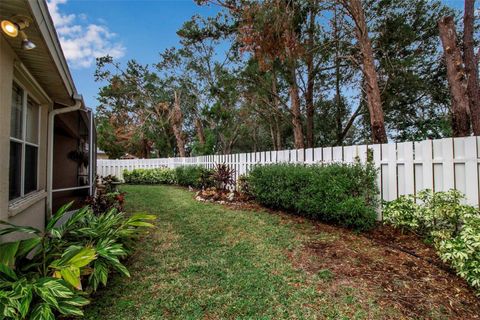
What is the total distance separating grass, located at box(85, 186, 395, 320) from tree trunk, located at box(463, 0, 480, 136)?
3.32 m

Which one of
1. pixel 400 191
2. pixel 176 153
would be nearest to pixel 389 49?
pixel 400 191

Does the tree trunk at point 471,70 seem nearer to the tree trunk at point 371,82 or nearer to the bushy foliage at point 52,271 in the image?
the tree trunk at point 371,82

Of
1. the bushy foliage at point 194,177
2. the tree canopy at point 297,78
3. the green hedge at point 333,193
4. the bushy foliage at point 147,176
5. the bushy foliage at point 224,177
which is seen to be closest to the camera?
the green hedge at point 333,193

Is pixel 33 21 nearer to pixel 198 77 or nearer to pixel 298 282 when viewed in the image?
pixel 298 282

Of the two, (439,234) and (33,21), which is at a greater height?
(33,21)

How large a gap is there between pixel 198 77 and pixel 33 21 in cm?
1767

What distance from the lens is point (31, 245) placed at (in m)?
2.10

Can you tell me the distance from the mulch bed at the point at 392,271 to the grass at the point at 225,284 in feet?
0.42

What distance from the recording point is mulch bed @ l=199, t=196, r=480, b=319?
215 cm

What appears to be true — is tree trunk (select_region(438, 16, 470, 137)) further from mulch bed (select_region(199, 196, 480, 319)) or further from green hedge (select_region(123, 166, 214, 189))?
green hedge (select_region(123, 166, 214, 189))

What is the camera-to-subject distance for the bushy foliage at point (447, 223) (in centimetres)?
229

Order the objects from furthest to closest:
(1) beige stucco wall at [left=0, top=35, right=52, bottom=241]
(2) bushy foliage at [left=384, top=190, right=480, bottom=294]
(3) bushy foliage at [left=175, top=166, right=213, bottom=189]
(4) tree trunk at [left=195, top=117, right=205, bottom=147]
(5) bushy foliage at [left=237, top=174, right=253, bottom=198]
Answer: (4) tree trunk at [left=195, top=117, right=205, bottom=147] < (3) bushy foliage at [left=175, top=166, right=213, bottom=189] < (5) bushy foliage at [left=237, top=174, right=253, bottom=198] < (2) bushy foliage at [left=384, top=190, right=480, bottom=294] < (1) beige stucco wall at [left=0, top=35, right=52, bottom=241]

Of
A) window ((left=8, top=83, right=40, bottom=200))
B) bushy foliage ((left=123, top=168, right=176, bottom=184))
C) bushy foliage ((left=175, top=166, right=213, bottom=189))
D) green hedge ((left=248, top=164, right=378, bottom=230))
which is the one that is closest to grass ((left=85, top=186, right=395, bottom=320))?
green hedge ((left=248, top=164, right=378, bottom=230))

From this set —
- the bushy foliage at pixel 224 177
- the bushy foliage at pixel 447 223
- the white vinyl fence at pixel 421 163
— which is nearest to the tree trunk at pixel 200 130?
the bushy foliage at pixel 224 177
